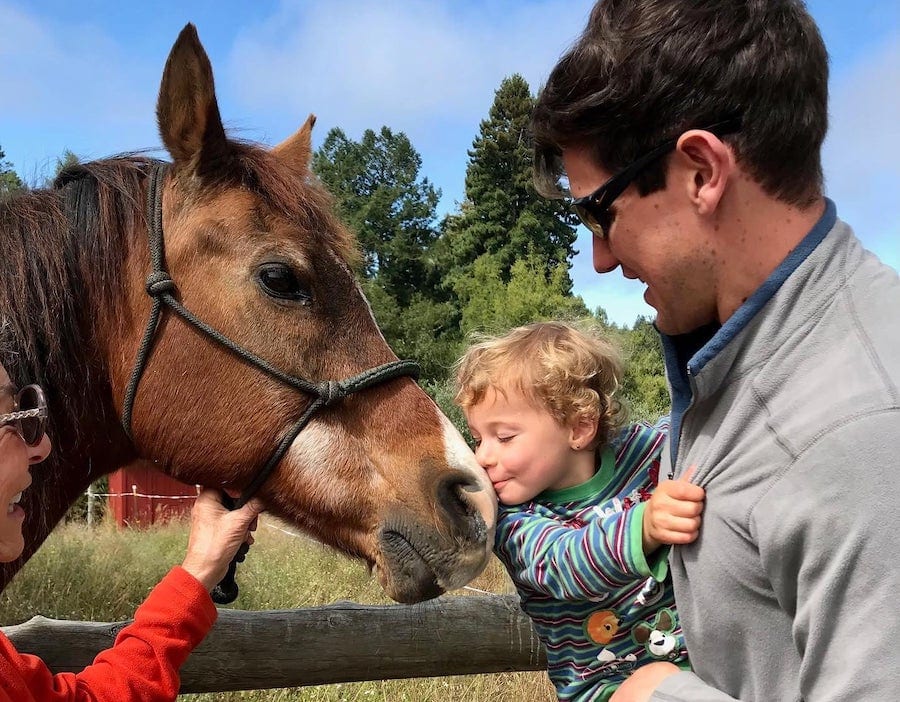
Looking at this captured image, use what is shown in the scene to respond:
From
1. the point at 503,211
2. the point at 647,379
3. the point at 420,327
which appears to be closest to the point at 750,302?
the point at 647,379

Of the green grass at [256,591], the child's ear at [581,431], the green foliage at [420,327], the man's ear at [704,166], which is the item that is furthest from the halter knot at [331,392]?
the green foliage at [420,327]

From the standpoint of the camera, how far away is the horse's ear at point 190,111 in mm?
2033

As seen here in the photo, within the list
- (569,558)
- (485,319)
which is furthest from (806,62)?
(485,319)

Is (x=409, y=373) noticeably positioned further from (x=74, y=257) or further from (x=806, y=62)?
(x=806, y=62)

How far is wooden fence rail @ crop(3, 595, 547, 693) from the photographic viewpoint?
2.50 m

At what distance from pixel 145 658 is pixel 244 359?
30.8 inches

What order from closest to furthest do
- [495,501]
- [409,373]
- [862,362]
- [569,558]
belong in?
[862,362]
[569,558]
[495,501]
[409,373]

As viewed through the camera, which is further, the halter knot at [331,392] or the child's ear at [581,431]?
the halter knot at [331,392]

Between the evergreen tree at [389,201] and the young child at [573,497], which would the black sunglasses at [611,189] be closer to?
the young child at [573,497]

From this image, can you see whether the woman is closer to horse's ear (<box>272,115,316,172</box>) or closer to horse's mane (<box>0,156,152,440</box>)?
horse's mane (<box>0,156,152,440</box>)

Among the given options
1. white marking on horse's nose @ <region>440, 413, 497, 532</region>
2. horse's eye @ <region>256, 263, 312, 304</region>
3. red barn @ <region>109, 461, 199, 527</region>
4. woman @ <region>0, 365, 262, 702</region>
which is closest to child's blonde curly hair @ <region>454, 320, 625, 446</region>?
white marking on horse's nose @ <region>440, 413, 497, 532</region>

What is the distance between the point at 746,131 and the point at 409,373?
1281 mm

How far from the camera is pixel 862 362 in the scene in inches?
35.9

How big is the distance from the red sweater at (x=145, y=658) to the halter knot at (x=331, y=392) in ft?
1.85
